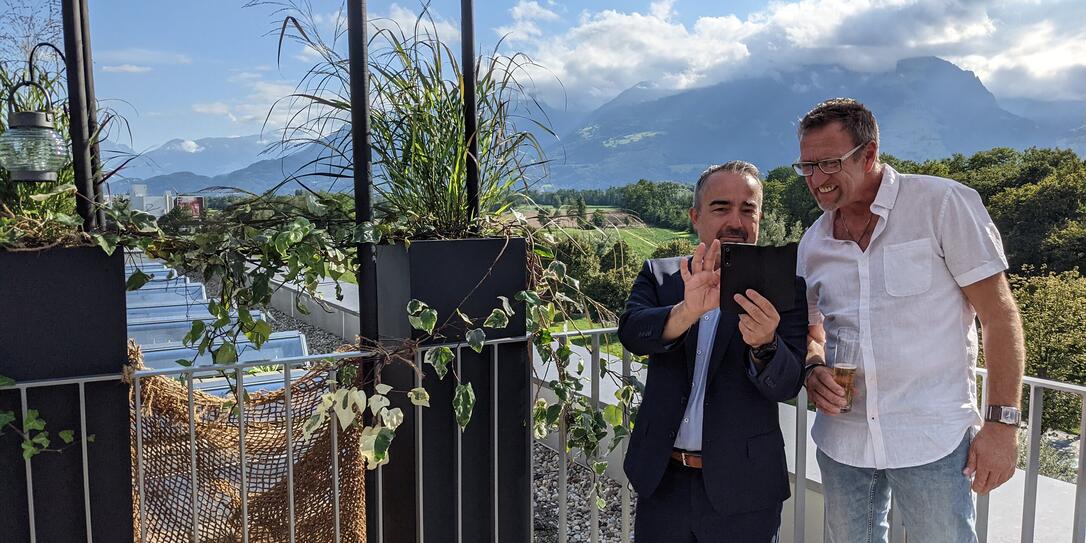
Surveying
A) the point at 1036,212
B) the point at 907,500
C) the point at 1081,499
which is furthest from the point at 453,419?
the point at 1036,212

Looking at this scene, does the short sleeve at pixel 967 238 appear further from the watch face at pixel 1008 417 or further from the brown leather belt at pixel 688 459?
the brown leather belt at pixel 688 459

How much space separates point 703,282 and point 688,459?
0.44 m

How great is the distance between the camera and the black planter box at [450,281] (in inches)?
79.9

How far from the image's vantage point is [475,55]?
7.34 ft

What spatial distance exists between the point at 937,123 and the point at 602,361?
2898 inches

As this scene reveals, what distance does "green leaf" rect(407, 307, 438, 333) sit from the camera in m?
1.92

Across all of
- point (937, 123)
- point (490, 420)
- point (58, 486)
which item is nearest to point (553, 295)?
point (490, 420)

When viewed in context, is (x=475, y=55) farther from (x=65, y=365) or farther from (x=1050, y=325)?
(x=1050, y=325)

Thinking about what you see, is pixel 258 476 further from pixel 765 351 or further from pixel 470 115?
pixel 765 351

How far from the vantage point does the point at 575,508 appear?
495 cm

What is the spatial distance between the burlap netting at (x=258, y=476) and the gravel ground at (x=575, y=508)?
186 cm

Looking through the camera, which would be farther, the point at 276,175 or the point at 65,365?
the point at 276,175

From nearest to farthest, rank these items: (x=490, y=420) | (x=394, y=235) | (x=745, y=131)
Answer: (x=394, y=235)
(x=490, y=420)
(x=745, y=131)

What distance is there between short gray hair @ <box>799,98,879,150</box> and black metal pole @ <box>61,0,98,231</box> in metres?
1.95
